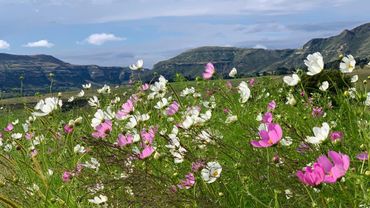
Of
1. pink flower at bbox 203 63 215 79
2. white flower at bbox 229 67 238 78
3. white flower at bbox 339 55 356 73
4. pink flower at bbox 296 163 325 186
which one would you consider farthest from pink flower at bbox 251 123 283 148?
white flower at bbox 229 67 238 78

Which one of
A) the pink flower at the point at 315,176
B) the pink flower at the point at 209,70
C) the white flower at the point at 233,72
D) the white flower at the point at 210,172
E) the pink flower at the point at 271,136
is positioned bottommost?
the white flower at the point at 210,172

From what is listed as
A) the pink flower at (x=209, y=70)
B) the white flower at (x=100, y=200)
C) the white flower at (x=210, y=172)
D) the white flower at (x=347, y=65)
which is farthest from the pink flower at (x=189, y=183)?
the pink flower at (x=209, y=70)

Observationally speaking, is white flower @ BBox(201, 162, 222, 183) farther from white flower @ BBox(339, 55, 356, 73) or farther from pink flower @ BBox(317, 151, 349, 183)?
white flower @ BBox(339, 55, 356, 73)

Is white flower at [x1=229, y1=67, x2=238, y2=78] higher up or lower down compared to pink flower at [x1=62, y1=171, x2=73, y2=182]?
higher up

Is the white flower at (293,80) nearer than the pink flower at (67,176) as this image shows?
No

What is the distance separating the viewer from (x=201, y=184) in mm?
3482

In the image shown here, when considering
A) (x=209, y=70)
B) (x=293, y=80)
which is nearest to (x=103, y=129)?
(x=293, y=80)

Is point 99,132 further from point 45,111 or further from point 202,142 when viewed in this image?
point 202,142

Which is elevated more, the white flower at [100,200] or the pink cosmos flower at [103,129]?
the pink cosmos flower at [103,129]

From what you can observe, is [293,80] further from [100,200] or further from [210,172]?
[100,200]

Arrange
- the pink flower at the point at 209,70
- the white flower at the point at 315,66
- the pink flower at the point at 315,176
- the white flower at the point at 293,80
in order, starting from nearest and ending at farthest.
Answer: the pink flower at the point at 315,176
the white flower at the point at 315,66
the white flower at the point at 293,80
the pink flower at the point at 209,70

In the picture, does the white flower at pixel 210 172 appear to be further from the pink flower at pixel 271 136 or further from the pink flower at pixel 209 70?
the pink flower at pixel 209 70

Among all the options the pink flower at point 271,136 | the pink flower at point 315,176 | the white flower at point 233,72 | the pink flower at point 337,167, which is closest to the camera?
the pink flower at point 337,167

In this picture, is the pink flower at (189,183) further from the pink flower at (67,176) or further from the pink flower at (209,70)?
the pink flower at (209,70)
